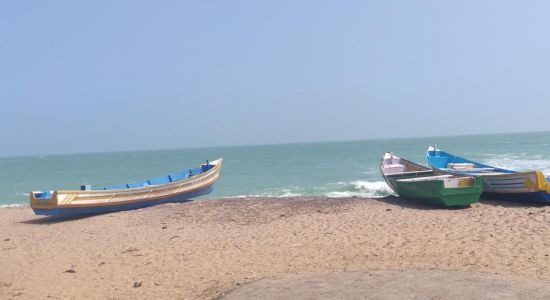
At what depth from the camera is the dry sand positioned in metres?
6.91

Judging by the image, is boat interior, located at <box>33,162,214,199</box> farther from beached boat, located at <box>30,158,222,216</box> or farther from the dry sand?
the dry sand

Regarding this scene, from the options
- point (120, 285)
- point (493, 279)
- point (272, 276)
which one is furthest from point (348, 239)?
point (120, 285)

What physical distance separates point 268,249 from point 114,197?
7821 millimetres

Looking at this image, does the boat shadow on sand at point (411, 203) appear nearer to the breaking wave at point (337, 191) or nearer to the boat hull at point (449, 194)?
the boat hull at point (449, 194)

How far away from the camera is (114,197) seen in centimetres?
1510

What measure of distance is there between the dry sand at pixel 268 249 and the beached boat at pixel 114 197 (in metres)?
0.48

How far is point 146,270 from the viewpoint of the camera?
811 centimetres

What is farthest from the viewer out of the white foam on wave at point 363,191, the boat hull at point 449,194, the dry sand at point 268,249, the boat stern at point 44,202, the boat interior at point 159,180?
the white foam on wave at point 363,191

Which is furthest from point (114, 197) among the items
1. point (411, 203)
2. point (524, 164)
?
point (524, 164)

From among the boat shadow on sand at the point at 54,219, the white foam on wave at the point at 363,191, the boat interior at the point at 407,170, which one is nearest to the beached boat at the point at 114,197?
the boat shadow on sand at the point at 54,219

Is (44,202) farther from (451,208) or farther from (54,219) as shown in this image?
(451,208)

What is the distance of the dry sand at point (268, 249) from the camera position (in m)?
6.91

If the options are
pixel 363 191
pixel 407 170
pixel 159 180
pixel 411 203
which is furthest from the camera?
pixel 363 191

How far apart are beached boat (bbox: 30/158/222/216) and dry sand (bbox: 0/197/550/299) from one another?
484 mm
